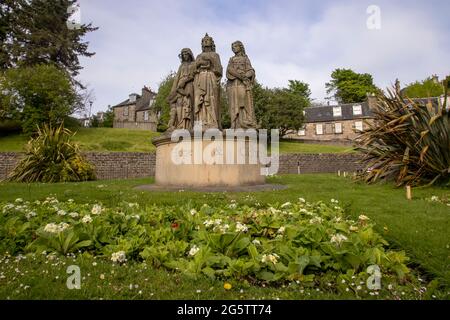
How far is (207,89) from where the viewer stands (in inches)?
378

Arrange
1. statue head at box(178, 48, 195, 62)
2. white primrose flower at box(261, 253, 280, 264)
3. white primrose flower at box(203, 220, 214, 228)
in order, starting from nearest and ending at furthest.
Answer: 1. white primrose flower at box(261, 253, 280, 264)
2. white primrose flower at box(203, 220, 214, 228)
3. statue head at box(178, 48, 195, 62)

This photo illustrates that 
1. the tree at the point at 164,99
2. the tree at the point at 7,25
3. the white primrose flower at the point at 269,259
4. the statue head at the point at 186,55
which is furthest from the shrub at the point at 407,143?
the tree at the point at 7,25

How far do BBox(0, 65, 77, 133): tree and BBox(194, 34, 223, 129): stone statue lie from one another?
25.9 metres

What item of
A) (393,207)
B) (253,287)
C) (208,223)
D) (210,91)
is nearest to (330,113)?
(210,91)

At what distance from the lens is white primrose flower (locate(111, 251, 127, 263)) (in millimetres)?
3248

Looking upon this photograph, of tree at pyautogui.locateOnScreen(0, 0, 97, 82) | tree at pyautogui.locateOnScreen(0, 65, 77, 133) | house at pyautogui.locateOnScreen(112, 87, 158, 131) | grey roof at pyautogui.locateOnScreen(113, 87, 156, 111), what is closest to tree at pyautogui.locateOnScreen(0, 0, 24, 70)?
tree at pyautogui.locateOnScreen(0, 0, 97, 82)

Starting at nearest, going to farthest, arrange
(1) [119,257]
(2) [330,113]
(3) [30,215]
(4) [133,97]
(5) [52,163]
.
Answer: (1) [119,257] < (3) [30,215] < (5) [52,163] < (2) [330,113] < (4) [133,97]

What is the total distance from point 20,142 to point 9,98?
4.14m

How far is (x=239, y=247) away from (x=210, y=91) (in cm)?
684

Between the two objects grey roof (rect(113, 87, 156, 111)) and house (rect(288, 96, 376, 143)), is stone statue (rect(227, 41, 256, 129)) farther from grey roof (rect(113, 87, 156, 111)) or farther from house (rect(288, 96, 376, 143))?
grey roof (rect(113, 87, 156, 111))

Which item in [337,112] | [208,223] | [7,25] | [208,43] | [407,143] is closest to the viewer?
[208,223]

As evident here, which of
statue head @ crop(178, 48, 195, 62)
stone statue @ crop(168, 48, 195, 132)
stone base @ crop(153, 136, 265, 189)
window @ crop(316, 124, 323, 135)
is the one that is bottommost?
stone base @ crop(153, 136, 265, 189)

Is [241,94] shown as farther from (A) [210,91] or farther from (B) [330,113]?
(B) [330,113]
